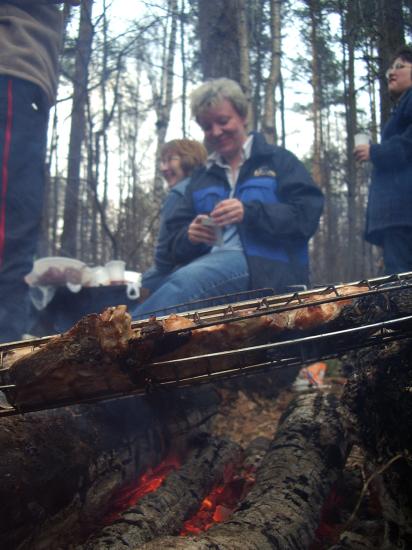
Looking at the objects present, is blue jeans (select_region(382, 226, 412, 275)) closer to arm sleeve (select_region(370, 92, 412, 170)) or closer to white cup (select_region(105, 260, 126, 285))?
arm sleeve (select_region(370, 92, 412, 170))

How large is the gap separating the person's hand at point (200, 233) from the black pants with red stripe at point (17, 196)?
0.86 m

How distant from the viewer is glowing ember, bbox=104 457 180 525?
1.67 meters

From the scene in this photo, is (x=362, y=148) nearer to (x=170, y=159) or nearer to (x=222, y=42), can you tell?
(x=170, y=159)

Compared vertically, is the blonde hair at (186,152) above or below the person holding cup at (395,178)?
above

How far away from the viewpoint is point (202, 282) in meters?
2.70

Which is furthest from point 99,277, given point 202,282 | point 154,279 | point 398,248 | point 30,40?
point 398,248

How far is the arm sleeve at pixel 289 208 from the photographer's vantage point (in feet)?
9.25

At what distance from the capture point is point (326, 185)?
14148 mm

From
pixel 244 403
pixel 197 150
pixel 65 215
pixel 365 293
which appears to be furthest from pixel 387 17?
pixel 65 215

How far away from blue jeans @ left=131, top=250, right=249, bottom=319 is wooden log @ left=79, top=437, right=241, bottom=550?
0.78m

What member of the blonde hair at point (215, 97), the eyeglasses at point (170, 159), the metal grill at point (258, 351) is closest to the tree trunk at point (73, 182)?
the eyeglasses at point (170, 159)

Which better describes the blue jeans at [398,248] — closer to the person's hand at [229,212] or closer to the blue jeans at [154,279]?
the person's hand at [229,212]

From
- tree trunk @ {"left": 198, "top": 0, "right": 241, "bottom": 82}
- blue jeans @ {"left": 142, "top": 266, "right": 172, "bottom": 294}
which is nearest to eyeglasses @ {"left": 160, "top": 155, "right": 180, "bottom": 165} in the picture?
blue jeans @ {"left": 142, "top": 266, "right": 172, "bottom": 294}

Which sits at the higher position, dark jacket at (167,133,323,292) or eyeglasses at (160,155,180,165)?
eyeglasses at (160,155,180,165)
